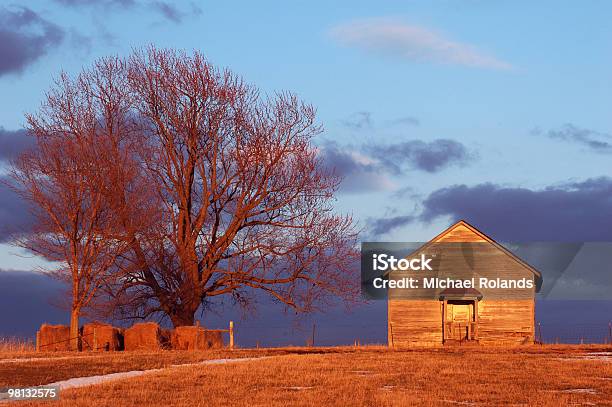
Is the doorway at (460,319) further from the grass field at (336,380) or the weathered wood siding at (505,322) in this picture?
the grass field at (336,380)

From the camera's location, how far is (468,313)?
2089 inches

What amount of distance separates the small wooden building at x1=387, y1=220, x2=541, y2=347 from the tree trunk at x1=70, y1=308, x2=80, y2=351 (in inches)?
758

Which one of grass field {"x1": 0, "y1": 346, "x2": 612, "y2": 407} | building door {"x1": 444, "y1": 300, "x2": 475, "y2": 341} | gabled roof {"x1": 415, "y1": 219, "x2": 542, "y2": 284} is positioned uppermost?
gabled roof {"x1": 415, "y1": 219, "x2": 542, "y2": 284}

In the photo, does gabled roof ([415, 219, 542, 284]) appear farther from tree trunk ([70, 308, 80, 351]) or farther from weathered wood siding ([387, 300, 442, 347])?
tree trunk ([70, 308, 80, 351])

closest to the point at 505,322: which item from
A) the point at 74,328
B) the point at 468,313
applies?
the point at 468,313

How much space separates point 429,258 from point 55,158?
23.6 metres

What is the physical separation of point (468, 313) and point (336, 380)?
98.5ft

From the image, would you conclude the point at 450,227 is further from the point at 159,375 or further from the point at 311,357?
the point at 159,375

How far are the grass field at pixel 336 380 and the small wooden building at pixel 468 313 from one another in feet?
55.8

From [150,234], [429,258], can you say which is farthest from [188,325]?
[429,258]

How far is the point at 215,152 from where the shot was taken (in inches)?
1726

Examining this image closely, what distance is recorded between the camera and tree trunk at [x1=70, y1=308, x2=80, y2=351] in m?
39.9

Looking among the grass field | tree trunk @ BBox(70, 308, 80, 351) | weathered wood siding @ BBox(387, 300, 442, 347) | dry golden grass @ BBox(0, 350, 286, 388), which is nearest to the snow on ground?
dry golden grass @ BBox(0, 350, 286, 388)

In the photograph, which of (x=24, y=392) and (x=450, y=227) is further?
(x=450, y=227)
